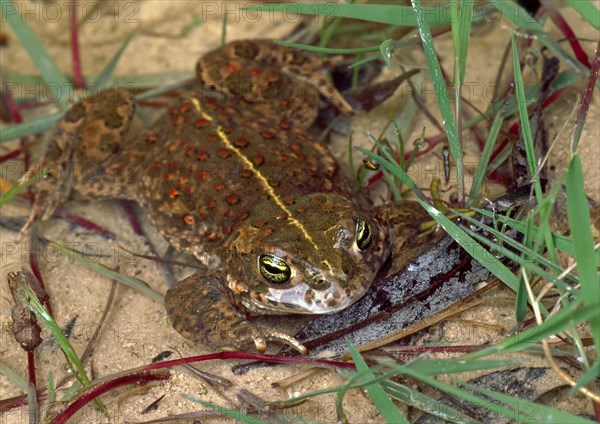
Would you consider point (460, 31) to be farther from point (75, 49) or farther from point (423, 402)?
point (75, 49)

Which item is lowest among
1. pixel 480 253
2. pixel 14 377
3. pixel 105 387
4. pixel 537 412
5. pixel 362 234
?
pixel 14 377

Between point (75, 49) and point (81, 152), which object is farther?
point (75, 49)

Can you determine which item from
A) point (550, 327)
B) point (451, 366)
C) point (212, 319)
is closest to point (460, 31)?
point (550, 327)

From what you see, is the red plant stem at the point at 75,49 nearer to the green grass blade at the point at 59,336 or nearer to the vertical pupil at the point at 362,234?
the green grass blade at the point at 59,336

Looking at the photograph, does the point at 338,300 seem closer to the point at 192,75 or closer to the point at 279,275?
the point at 279,275

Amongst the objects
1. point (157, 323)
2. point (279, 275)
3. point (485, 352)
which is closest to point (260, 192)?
point (279, 275)

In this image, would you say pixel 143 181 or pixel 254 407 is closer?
pixel 254 407

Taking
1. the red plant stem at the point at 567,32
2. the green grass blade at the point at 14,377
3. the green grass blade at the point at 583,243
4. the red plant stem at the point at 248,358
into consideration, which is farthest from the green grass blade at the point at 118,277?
the red plant stem at the point at 567,32
